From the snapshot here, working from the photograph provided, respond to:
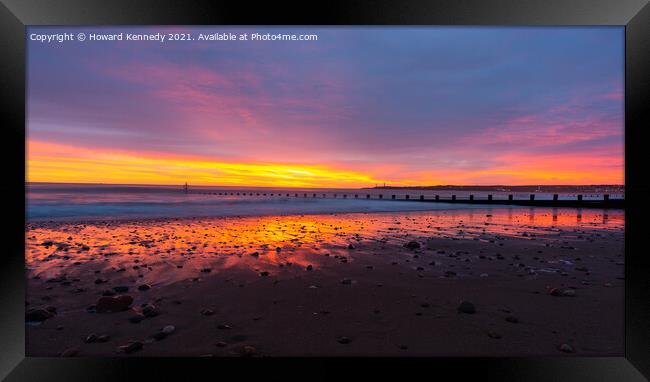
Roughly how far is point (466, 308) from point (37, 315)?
5.04 meters

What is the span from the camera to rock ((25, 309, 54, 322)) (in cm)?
340

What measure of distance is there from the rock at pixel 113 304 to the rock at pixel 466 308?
13.3 ft

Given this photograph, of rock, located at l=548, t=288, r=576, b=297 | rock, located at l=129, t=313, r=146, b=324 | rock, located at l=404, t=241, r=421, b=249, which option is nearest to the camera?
rock, located at l=129, t=313, r=146, b=324

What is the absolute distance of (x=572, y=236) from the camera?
8680 millimetres

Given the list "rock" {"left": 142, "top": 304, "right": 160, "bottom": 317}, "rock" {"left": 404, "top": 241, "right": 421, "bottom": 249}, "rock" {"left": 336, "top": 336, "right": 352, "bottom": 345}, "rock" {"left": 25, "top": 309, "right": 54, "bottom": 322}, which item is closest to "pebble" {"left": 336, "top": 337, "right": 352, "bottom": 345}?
"rock" {"left": 336, "top": 336, "right": 352, "bottom": 345}

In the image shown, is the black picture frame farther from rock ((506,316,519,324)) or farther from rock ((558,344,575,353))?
rock ((506,316,519,324))

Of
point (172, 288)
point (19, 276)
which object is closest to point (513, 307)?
point (172, 288)

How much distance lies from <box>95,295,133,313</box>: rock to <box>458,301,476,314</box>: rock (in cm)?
406

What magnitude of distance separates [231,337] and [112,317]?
155 cm

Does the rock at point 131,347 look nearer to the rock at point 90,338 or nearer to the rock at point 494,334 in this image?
the rock at point 90,338

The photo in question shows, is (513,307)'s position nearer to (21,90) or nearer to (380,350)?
(380,350)

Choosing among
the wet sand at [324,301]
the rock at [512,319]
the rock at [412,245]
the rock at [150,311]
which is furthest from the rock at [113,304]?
the rock at [412,245]

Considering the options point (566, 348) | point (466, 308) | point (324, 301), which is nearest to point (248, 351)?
point (324, 301)

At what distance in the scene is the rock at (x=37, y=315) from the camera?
134 inches
